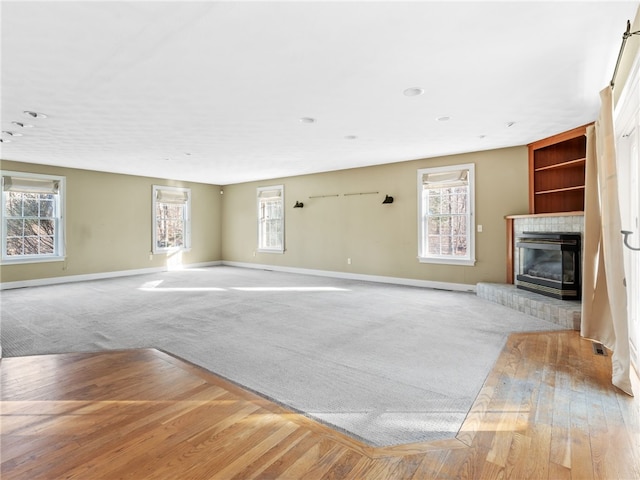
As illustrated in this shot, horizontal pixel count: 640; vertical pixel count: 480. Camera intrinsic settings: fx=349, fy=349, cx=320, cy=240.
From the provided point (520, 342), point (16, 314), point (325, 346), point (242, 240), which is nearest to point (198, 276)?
point (242, 240)

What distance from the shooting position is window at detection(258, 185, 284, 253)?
356 inches

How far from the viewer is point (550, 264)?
4781mm

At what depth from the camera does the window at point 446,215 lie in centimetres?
617

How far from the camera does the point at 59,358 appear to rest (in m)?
3.09

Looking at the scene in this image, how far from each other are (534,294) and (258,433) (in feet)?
14.5

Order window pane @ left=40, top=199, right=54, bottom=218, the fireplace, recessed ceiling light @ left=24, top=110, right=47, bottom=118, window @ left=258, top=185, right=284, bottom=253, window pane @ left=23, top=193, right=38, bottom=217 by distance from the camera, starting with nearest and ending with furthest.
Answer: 1. recessed ceiling light @ left=24, top=110, right=47, bottom=118
2. the fireplace
3. window pane @ left=23, top=193, right=38, bottom=217
4. window pane @ left=40, top=199, right=54, bottom=218
5. window @ left=258, top=185, right=284, bottom=253

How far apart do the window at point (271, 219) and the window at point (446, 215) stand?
12.3 feet

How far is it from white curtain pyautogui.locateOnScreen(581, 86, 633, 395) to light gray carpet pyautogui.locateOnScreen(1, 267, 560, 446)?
32.8 inches

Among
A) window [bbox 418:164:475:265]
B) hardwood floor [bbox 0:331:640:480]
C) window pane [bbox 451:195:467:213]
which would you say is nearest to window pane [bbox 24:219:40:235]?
hardwood floor [bbox 0:331:640:480]

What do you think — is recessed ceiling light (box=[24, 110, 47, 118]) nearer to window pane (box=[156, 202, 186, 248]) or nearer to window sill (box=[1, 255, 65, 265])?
window sill (box=[1, 255, 65, 265])

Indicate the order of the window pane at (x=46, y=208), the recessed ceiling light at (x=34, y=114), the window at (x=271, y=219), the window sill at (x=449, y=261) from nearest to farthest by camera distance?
the recessed ceiling light at (x=34, y=114) < the window sill at (x=449, y=261) < the window pane at (x=46, y=208) < the window at (x=271, y=219)

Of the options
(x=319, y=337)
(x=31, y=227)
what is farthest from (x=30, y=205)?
(x=319, y=337)

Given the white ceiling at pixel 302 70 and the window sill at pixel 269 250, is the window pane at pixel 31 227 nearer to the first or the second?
the white ceiling at pixel 302 70

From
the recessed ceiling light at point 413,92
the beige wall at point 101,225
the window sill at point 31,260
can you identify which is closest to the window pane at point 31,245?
the window sill at point 31,260
